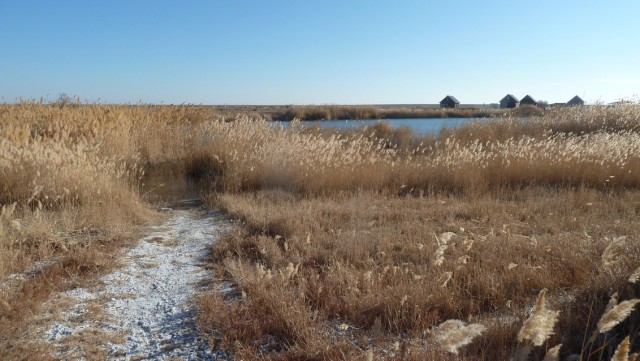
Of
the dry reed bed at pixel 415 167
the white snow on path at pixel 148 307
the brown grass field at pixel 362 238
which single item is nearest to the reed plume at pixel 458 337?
the brown grass field at pixel 362 238

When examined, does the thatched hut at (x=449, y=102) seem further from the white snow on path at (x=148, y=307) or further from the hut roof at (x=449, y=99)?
the white snow on path at (x=148, y=307)

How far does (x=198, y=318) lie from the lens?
10.1 ft

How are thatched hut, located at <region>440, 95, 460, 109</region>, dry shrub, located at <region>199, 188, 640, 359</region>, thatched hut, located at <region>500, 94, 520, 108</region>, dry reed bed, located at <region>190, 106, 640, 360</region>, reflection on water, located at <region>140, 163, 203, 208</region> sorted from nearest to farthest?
1. dry reed bed, located at <region>190, 106, 640, 360</region>
2. dry shrub, located at <region>199, 188, 640, 359</region>
3. reflection on water, located at <region>140, 163, 203, 208</region>
4. thatched hut, located at <region>500, 94, 520, 108</region>
5. thatched hut, located at <region>440, 95, 460, 109</region>

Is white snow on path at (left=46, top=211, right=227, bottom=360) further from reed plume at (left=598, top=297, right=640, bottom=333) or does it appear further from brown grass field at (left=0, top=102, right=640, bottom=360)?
reed plume at (left=598, top=297, right=640, bottom=333)

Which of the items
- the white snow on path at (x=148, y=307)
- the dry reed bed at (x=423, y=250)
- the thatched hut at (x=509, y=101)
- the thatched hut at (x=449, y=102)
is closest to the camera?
the dry reed bed at (x=423, y=250)

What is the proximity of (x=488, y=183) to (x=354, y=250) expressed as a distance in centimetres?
442

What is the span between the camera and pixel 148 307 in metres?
3.33

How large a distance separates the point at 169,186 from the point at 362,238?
507cm

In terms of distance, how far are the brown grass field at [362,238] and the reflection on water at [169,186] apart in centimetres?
17

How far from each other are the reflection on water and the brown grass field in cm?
17

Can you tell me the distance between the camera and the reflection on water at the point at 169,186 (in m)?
7.29

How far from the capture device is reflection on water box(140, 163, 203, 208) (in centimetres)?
729

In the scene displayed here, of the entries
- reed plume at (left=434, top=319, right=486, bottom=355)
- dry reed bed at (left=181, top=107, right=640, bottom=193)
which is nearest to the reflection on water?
dry reed bed at (left=181, top=107, right=640, bottom=193)

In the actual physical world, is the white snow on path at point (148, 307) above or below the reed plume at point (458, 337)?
below
